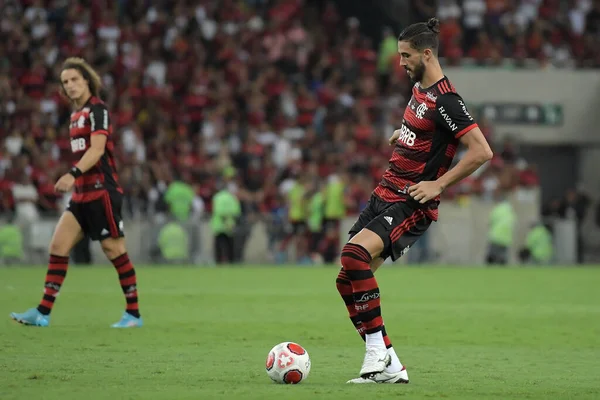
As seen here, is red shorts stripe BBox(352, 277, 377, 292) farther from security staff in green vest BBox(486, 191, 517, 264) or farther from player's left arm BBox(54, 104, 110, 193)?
security staff in green vest BBox(486, 191, 517, 264)

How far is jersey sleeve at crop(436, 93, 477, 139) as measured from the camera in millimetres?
7582

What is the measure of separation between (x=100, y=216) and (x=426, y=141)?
4408mm

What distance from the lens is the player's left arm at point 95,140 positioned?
428 inches

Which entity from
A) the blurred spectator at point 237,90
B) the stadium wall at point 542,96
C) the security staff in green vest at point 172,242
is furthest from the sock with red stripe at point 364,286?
the stadium wall at point 542,96

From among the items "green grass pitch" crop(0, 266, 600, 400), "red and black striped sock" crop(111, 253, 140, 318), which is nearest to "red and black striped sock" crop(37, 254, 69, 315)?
"green grass pitch" crop(0, 266, 600, 400)

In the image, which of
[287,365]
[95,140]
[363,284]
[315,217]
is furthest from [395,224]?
[315,217]

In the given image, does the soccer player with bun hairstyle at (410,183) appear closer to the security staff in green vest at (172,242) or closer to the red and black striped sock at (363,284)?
the red and black striped sock at (363,284)

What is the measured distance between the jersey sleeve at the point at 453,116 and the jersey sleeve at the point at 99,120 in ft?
14.5

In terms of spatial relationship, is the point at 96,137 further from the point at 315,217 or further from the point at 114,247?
the point at 315,217

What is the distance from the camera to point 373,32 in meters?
32.9

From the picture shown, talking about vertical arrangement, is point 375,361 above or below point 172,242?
below

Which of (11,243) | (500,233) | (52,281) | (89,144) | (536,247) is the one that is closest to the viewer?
(89,144)

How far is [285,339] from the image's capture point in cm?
1073

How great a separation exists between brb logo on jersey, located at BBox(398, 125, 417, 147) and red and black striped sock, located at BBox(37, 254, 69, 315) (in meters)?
4.58
